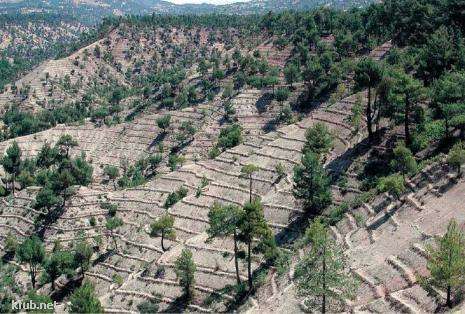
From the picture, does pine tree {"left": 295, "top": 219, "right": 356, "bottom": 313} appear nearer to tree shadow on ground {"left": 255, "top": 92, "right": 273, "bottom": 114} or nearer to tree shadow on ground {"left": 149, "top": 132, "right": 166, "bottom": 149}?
tree shadow on ground {"left": 255, "top": 92, "right": 273, "bottom": 114}

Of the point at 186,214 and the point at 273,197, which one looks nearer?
the point at 273,197


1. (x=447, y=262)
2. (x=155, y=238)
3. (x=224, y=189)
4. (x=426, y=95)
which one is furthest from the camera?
(x=224, y=189)

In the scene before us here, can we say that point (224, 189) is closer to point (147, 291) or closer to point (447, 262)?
point (147, 291)

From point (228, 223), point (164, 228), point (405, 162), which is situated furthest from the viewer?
point (164, 228)

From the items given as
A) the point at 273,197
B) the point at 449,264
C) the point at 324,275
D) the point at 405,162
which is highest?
the point at 449,264

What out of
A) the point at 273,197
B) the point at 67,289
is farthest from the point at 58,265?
the point at 273,197

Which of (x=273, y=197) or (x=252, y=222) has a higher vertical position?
(x=252, y=222)

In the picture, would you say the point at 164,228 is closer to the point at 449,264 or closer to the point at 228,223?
the point at 228,223

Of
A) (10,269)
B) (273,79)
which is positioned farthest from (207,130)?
(10,269)
